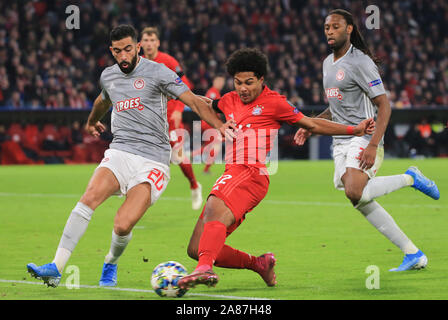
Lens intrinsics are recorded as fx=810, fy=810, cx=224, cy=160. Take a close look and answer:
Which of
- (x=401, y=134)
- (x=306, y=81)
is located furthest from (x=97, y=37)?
(x=401, y=134)

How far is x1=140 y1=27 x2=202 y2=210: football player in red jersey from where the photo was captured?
10875 millimetres

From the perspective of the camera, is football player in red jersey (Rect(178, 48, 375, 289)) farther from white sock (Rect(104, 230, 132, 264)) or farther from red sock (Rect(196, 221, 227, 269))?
white sock (Rect(104, 230, 132, 264))

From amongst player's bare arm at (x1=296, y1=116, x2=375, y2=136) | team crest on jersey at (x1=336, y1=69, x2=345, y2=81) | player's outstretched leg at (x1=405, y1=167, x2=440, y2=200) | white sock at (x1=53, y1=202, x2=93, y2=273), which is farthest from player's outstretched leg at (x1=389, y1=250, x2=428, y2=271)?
white sock at (x1=53, y1=202, x2=93, y2=273)

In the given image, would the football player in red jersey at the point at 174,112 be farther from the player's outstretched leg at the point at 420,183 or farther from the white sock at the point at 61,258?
the white sock at the point at 61,258

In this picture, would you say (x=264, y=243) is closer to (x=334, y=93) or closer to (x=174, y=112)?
(x=334, y=93)

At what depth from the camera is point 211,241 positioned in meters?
5.49

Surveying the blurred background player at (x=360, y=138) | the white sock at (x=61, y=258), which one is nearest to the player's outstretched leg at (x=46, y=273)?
the white sock at (x=61, y=258)

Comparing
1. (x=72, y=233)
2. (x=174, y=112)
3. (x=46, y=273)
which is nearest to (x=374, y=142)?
(x=72, y=233)

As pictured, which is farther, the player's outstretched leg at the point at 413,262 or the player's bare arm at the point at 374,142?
the player's outstretched leg at the point at 413,262

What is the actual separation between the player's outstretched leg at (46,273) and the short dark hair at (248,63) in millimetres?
1902

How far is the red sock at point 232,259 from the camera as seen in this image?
599cm
